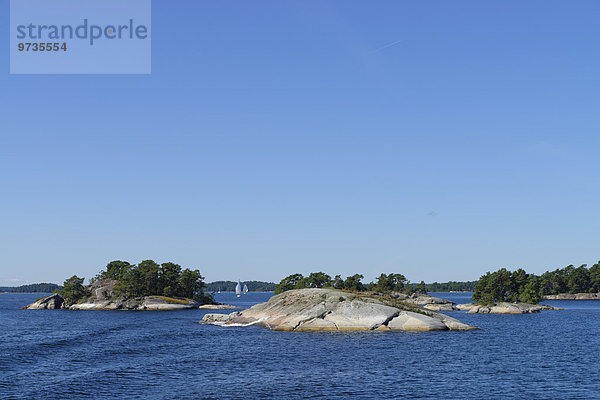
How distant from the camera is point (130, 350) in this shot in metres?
72.1

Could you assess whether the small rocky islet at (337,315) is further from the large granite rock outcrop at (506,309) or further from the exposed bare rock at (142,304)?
the large granite rock outcrop at (506,309)

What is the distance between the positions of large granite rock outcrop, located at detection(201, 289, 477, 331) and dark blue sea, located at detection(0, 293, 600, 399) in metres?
3.46

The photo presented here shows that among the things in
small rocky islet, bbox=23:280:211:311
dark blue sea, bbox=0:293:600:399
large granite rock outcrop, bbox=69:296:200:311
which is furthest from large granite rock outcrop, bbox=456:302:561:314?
small rocky islet, bbox=23:280:211:311

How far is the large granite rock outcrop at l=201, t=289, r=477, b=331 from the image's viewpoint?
3506 inches

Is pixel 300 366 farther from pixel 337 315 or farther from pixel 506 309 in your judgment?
pixel 506 309

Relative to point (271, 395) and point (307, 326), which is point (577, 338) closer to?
point (307, 326)

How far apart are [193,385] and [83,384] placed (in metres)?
10.5

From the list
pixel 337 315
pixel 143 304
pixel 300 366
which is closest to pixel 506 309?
pixel 337 315

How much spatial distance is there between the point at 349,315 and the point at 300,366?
3485 cm

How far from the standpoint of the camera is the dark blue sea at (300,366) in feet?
146

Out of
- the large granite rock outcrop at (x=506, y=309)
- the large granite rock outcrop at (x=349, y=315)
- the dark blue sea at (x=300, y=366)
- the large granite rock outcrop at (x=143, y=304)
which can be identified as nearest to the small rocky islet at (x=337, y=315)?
the large granite rock outcrop at (x=349, y=315)

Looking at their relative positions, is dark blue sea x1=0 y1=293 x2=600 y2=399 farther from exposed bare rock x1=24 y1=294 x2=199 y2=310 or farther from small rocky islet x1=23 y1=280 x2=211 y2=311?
small rocky islet x1=23 y1=280 x2=211 y2=311

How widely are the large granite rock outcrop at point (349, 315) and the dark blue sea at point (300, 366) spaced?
11.4 feet

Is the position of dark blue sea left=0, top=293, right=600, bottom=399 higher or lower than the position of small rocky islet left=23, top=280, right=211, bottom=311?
higher
